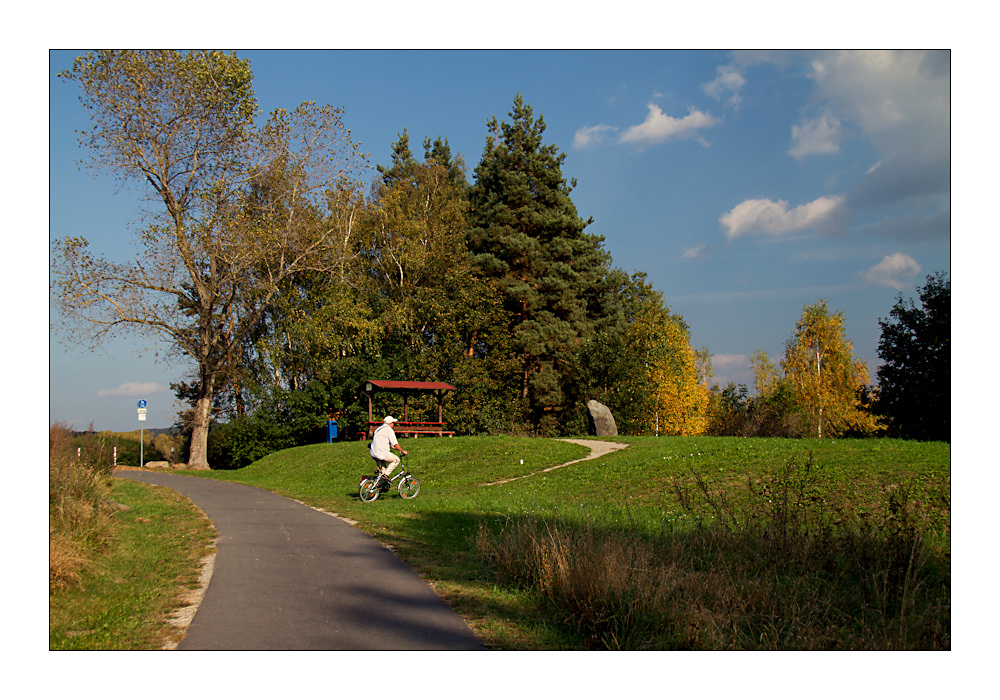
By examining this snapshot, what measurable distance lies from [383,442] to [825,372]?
41844 millimetres

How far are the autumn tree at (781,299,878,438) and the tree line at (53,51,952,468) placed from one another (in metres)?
0.14

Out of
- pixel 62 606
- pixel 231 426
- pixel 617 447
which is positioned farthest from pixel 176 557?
pixel 231 426

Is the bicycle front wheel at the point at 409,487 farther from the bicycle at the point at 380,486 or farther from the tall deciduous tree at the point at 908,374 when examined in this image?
the tall deciduous tree at the point at 908,374

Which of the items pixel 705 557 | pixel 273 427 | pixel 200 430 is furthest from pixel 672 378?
pixel 705 557

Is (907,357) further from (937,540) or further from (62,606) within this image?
(62,606)

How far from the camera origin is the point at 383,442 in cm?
1561

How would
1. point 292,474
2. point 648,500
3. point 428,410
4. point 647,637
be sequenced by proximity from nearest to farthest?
point 647,637
point 648,500
point 292,474
point 428,410

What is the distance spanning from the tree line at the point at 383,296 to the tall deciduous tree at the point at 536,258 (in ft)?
0.44

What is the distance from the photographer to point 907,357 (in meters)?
18.2

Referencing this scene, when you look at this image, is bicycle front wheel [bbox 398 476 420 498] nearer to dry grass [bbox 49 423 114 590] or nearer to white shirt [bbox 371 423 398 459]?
white shirt [bbox 371 423 398 459]

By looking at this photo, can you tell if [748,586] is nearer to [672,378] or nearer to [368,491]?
[368,491]

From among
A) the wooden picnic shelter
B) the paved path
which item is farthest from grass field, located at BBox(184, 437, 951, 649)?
the wooden picnic shelter

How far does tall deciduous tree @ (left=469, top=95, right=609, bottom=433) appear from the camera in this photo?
139 ft

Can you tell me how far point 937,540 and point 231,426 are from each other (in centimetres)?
3197
